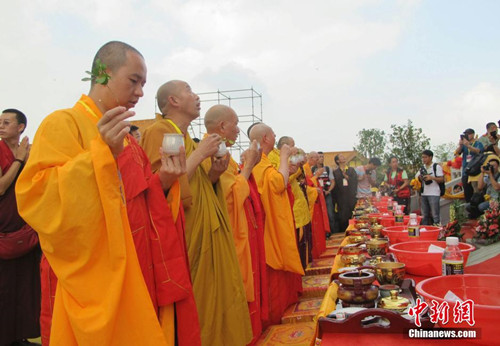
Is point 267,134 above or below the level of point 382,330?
above

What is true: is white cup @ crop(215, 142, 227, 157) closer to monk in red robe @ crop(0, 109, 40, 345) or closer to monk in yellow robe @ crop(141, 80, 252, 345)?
monk in yellow robe @ crop(141, 80, 252, 345)

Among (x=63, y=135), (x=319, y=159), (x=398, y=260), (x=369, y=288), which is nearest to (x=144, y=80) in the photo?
(x=63, y=135)

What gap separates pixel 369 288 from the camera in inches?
53.4

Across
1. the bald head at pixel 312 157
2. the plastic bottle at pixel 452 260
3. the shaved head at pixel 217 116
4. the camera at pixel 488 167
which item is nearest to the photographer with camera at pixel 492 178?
the camera at pixel 488 167

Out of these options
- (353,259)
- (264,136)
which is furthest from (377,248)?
(264,136)

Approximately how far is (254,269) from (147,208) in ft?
5.22

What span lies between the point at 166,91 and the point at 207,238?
3.17 ft

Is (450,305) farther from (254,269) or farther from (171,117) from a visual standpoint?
(254,269)

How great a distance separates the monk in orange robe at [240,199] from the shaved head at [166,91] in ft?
1.71

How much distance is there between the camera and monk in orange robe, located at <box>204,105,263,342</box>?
2807 millimetres

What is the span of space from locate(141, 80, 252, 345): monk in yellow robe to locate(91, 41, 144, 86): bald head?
1.93 ft

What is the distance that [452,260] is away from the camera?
4.54 feet

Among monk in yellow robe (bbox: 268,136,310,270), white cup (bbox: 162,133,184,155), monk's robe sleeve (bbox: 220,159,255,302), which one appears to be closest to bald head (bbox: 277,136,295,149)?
monk in yellow robe (bbox: 268,136,310,270)

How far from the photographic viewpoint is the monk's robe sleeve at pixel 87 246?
1305 mm
